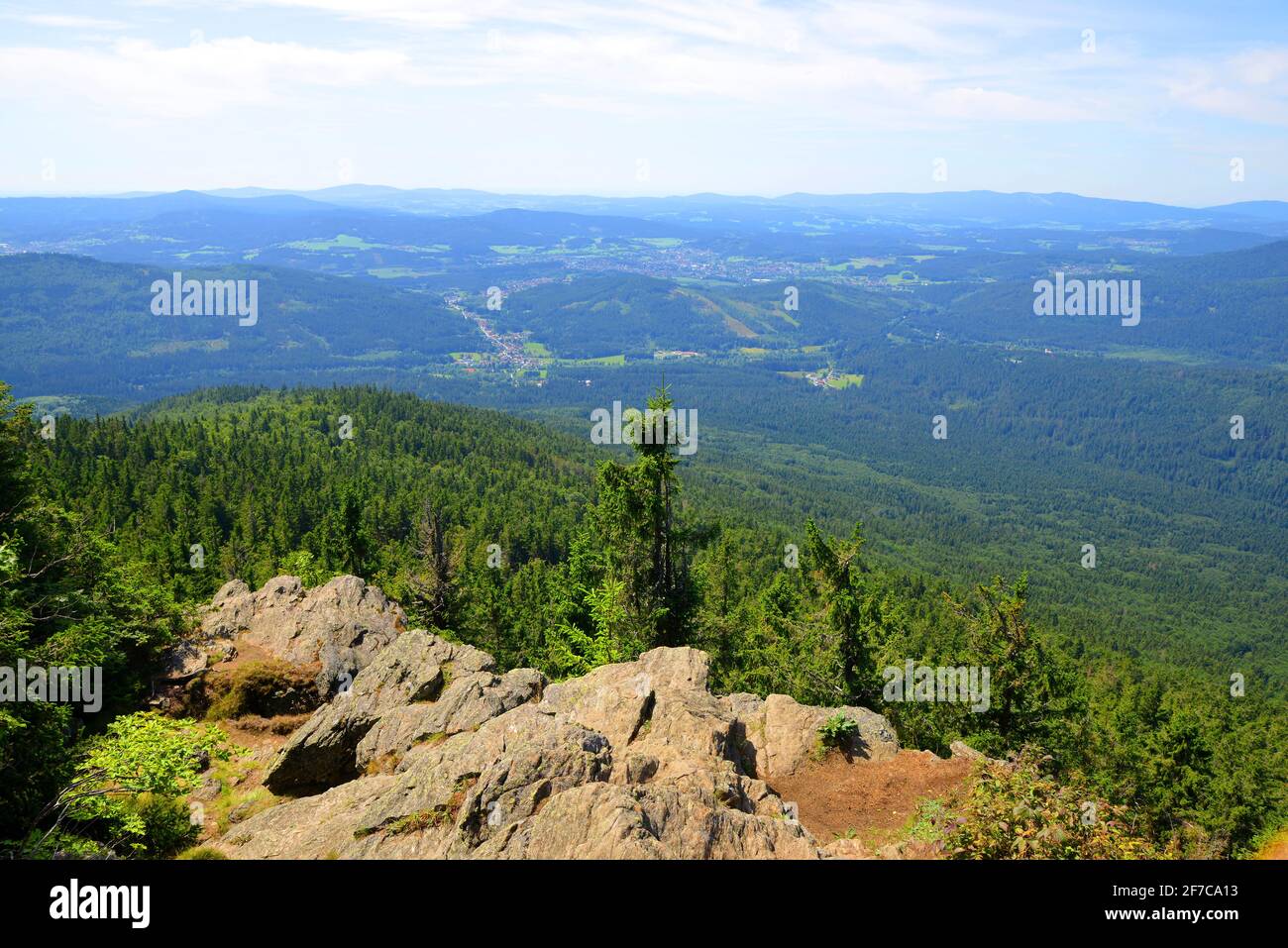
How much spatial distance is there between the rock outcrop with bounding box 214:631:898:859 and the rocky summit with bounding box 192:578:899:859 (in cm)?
5

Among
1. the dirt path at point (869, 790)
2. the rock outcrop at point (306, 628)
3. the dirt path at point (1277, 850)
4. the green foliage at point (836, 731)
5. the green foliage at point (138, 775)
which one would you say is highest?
the green foliage at point (138, 775)

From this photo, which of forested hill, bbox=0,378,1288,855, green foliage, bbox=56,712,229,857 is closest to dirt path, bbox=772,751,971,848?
forested hill, bbox=0,378,1288,855

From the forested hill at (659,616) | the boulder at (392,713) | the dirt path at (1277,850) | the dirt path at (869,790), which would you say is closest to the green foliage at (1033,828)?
the forested hill at (659,616)

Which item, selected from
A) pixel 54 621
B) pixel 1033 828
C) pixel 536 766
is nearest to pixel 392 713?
pixel 536 766

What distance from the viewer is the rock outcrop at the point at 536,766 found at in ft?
49.0

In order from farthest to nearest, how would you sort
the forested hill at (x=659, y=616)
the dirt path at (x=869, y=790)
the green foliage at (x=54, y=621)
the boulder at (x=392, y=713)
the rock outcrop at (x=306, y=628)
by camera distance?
the rock outcrop at (x=306, y=628) < the forested hill at (x=659, y=616) < the boulder at (x=392, y=713) < the dirt path at (x=869, y=790) < the green foliage at (x=54, y=621)

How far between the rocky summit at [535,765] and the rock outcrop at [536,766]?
47mm

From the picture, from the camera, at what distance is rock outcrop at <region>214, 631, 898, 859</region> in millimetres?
14922

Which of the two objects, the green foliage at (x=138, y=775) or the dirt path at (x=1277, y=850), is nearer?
the green foliage at (x=138, y=775)

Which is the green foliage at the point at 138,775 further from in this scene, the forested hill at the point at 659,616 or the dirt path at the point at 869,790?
the dirt path at the point at 869,790

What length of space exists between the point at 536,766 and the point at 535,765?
4 centimetres
